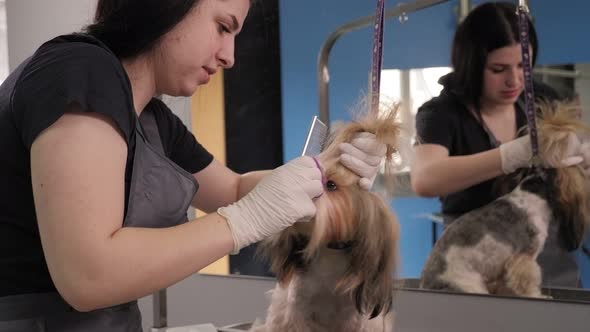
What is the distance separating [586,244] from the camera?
6.19 ft

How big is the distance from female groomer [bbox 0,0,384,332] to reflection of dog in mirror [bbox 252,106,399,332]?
0.05m

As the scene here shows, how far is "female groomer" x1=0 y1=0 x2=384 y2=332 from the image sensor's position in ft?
3.50

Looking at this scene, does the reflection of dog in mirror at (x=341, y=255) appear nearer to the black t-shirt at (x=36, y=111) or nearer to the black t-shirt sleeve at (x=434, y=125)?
the black t-shirt at (x=36, y=111)

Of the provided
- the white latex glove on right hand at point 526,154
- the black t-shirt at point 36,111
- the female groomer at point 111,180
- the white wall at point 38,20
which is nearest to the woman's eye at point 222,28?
the female groomer at point 111,180

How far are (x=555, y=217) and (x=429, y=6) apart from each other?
30.2 inches

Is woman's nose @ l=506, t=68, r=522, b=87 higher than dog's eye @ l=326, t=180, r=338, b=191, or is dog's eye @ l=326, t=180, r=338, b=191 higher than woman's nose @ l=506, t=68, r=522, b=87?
woman's nose @ l=506, t=68, r=522, b=87

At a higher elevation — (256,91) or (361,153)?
(256,91)

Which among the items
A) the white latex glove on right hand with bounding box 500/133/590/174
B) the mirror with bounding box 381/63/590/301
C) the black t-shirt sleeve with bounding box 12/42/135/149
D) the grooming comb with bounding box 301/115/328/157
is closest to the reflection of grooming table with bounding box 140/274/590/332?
the mirror with bounding box 381/63/590/301

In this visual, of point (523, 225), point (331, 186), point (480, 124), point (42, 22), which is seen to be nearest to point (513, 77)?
point (480, 124)

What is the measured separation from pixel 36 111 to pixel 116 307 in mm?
A: 492

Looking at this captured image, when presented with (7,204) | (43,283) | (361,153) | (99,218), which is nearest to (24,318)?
(43,283)

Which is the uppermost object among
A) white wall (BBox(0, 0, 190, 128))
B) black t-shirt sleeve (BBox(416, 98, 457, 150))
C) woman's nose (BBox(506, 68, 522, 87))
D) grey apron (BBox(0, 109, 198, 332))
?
white wall (BBox(0, 0, 190, 128))

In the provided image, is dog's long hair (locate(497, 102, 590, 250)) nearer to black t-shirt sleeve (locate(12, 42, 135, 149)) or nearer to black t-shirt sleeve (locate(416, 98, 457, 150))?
black t-shirt sleeve (locate(416, 98, 457, 150))

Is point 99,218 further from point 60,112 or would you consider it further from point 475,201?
point 475,201
